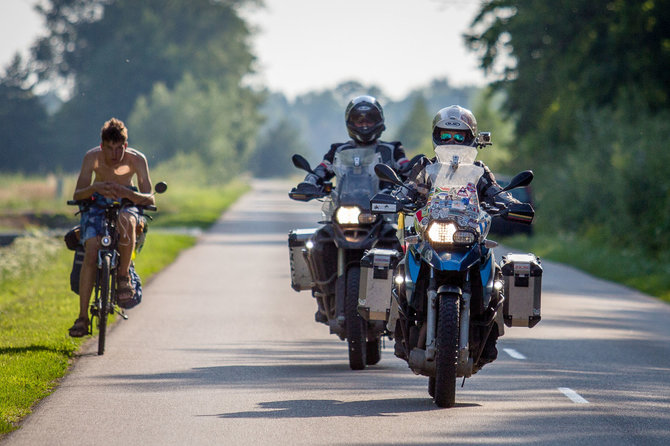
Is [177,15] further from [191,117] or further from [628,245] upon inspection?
[628,245]

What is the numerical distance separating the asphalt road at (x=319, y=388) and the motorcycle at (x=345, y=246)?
35 centimetres

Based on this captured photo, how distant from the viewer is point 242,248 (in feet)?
101

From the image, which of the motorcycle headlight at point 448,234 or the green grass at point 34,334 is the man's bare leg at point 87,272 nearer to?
the green grass at point 34,334

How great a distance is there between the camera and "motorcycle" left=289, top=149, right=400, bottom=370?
10797 mm

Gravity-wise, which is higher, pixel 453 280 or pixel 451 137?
pixel 451 137

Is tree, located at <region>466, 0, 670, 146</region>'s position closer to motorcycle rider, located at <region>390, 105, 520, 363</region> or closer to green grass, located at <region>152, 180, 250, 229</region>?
green grass, located at <region>152, 180, 250, 229</region>

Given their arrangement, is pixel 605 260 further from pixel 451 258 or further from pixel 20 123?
pixel 20 123

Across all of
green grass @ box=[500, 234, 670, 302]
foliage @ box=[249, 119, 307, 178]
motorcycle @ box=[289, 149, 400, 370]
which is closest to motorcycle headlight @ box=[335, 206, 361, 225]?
motorcycle @ box=[289, 149, 400, 370]

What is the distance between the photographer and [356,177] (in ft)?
37.0

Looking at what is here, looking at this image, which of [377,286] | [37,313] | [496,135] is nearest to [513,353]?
[377,286]

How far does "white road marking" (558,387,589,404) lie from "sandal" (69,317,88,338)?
4.18 m

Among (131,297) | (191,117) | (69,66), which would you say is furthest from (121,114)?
(131,297)

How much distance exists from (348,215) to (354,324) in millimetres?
986

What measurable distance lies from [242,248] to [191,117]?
61640 millimetres
